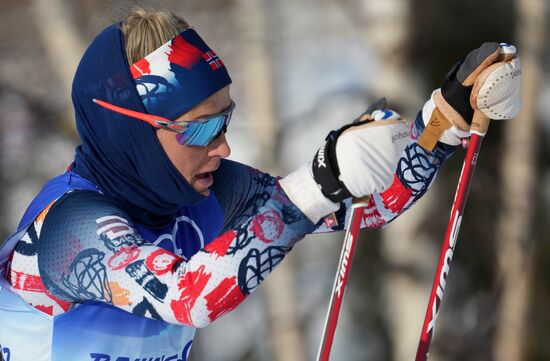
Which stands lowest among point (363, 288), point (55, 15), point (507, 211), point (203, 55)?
point (363, 288)

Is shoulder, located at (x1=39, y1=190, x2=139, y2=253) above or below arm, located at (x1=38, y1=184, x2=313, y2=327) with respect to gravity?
above

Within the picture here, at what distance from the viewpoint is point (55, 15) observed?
6367 millimetres

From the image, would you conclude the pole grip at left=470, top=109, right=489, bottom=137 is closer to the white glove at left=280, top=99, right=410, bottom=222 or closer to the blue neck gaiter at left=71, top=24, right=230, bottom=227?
the white glove at left=280, top=99, right=410, bottom=222

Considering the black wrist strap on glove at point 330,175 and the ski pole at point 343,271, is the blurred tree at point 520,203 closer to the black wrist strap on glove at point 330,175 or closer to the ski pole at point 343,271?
the ski pole at point 343,271

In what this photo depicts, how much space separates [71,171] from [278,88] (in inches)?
182

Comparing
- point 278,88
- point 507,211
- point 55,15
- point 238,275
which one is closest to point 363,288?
point 507,211

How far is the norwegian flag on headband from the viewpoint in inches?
93.8

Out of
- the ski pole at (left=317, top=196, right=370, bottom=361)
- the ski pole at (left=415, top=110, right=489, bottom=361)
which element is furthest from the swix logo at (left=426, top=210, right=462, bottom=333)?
the ski pole at (left=317, top=196, right=370, bottom=361)

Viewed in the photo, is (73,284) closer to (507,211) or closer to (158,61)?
(158,61)

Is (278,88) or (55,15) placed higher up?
(55,15)

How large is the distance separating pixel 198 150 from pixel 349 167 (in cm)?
45

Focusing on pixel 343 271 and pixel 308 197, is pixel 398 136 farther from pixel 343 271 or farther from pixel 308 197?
pixel 343 271

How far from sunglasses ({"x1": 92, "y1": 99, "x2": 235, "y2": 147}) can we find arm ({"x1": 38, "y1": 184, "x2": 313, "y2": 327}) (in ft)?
0.83

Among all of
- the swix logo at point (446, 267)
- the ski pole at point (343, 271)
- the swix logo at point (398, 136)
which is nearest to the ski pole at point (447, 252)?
the swix logo at point (446, 267)
